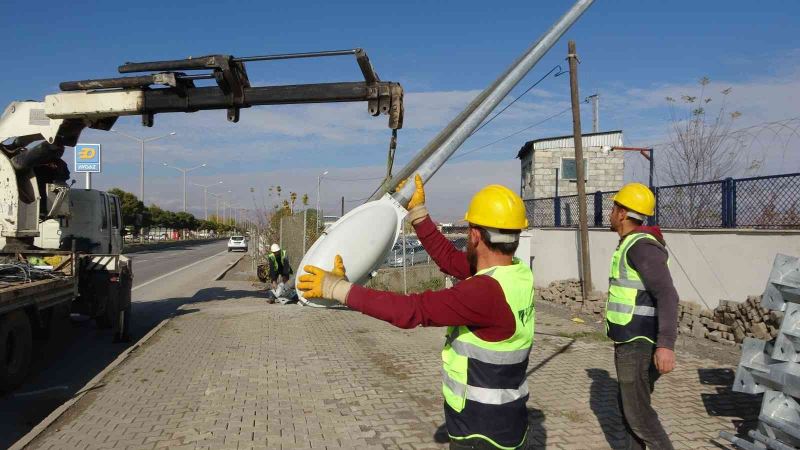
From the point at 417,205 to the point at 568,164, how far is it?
62.8 ft

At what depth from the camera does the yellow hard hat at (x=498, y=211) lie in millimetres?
2467

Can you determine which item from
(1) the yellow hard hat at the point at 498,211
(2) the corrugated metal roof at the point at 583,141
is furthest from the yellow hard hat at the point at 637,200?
(2) the corrugated metal roof at the point at 583,141

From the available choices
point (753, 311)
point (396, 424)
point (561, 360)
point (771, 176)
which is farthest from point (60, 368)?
point (771, 176)

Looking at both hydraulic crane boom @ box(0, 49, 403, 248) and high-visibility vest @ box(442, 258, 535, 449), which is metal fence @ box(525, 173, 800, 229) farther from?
high-visibility vest @ box(442, 258, 535, 449)

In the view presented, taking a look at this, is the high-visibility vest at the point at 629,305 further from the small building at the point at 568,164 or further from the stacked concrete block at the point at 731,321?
the small building at the point at 568,164

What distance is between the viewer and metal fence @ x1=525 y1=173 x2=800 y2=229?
7.73m

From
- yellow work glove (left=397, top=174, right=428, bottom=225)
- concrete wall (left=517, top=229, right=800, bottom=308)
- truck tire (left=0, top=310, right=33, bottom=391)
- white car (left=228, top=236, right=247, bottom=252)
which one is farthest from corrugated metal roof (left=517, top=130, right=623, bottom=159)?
white car (left=228, top=236, right=247, bottom=252)

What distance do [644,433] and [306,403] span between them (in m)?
3.20

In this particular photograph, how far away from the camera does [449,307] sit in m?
2.29

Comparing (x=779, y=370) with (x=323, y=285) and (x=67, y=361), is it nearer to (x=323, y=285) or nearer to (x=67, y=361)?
(x=323, y=285)

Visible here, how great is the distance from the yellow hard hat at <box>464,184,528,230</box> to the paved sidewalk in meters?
2.62

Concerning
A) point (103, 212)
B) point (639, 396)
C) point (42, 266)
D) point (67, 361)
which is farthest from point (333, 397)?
point (103, 212)

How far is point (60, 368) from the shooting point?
752cm

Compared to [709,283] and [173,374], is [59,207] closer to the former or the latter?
[173,374]
